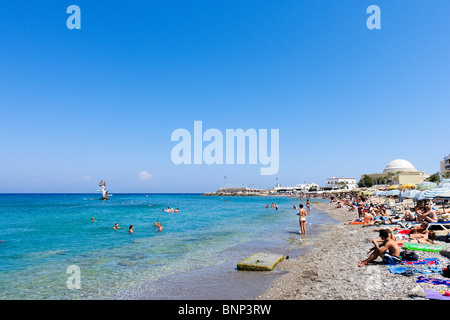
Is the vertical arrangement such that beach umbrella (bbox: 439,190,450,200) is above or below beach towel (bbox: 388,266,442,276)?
above

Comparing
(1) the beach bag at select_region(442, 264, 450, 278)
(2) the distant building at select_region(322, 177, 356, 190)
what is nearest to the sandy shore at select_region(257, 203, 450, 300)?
(1) the beach bag at select_region(442, 264, 450, 278)

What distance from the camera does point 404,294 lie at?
20.3 feet

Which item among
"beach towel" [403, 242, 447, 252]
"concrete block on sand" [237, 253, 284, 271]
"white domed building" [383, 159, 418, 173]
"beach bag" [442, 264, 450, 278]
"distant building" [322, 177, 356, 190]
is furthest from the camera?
"distant building" [322, 177, 356, 190]

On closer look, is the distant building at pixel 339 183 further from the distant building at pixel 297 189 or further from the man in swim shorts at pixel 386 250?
the man in swim shorts at pixel 386 250

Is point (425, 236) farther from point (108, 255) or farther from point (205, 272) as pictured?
point (108, 255)

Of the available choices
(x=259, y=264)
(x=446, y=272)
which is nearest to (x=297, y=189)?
(x=259, y=264)

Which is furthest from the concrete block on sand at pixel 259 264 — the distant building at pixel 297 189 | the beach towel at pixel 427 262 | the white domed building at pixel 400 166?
the distant building at pixel 297 189

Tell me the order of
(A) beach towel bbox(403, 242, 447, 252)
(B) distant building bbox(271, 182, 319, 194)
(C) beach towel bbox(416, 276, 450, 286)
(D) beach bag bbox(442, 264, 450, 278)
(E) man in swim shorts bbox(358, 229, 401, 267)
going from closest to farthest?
1. (C) beach towel bbox(416, 276, 450, 286)
2. (D) beach bag bbox(442, 264, 450, 278)
3. (E) man in swim shorts bbox(358, 229, 401, 267)
4. (A) beach towel bbox(403, 242, 447, 252)
5. (B) distant building bbox(271, 182, 319, 194)

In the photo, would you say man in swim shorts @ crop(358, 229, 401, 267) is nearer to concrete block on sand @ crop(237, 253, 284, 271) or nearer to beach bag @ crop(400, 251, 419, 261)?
beach bag @ crop(400, 251, 419, 261)

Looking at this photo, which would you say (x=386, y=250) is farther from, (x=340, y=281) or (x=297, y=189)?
(x=297, y=189)

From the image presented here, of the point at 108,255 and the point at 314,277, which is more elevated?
the point at 314,277

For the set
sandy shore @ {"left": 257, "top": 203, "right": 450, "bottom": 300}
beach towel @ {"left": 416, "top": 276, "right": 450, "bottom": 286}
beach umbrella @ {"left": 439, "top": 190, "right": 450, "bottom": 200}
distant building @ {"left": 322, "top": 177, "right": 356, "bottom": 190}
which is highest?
beach umbrella @ {"left": 439, "top": 190, "right": 450, "bottom": 200}
